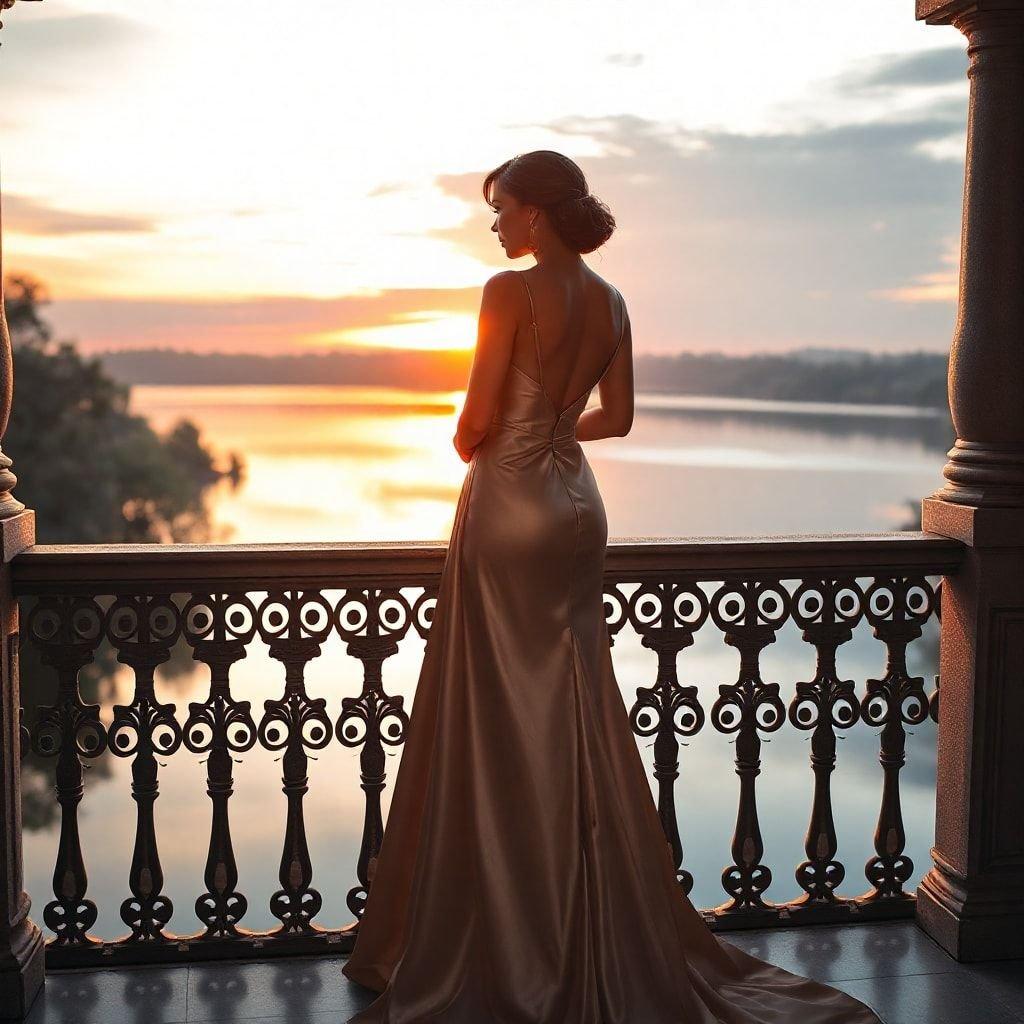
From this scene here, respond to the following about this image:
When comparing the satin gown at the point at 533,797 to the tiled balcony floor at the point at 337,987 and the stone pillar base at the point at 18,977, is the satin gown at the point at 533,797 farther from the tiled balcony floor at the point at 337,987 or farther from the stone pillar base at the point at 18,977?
the stone pillar base at the point at 18,977

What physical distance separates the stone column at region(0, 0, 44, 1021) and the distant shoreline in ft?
6.81

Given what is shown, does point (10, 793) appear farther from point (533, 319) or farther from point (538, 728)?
point (533, 319)

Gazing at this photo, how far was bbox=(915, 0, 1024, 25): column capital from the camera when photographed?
3.22 meters

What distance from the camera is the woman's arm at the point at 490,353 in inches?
106

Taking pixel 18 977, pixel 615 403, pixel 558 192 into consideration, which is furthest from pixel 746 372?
pixel 18 977

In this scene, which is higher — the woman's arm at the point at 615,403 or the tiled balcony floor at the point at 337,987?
the woman's arm at the point at 615,403

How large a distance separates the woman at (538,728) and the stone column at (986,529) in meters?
0.68

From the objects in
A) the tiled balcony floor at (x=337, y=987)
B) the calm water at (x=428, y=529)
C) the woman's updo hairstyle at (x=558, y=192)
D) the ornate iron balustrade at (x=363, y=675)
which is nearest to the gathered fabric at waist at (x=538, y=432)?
the woman's updo hairstyle at (x=558, y=192)

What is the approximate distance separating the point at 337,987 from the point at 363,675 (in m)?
0.77

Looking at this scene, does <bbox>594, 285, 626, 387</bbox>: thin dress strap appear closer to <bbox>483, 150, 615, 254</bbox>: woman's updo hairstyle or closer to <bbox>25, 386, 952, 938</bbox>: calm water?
<bbox>483, 150, 615, 254</bbox>: woman's updo hairstyle

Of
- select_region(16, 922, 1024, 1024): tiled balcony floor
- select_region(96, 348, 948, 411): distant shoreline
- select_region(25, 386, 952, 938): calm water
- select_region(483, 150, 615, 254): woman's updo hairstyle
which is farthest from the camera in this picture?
select_region(25, 386, 952, 938): calm water

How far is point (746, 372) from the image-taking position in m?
16.2

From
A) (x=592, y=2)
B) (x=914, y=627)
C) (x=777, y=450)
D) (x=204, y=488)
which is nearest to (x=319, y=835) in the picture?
(x=204, y=488)

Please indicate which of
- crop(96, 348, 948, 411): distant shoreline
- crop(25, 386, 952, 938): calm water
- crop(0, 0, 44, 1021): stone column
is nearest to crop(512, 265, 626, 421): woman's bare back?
crop(0, 0, 44, 1021): stone column
